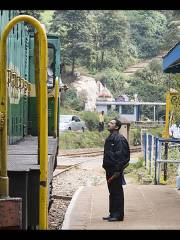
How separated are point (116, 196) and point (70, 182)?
8.87 meters

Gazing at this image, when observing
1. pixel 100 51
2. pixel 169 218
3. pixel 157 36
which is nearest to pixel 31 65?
pixel 169 218

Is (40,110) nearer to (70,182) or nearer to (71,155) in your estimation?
(70,182)

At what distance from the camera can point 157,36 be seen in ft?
305

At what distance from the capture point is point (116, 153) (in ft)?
26.9

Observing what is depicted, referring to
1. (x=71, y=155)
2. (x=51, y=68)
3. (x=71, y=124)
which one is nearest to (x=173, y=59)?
(x=51, y=68)

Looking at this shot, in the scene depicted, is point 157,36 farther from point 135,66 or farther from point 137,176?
point 137,176

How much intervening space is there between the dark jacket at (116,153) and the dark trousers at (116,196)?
14 cm

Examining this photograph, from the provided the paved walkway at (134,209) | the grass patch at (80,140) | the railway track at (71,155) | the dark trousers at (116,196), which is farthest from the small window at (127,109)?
the dark trousers at (116,196)

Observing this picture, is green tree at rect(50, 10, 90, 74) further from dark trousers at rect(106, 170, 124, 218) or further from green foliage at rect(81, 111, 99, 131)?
dark trousers at rect(106, 170, 124, 218)

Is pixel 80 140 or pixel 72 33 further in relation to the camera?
pixel 72 33

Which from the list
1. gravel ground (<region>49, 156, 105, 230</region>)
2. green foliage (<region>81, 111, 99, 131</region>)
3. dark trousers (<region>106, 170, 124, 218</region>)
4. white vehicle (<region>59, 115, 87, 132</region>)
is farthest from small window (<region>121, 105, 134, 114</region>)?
dark trousers (<region>106, 170, 124, 218</region>)

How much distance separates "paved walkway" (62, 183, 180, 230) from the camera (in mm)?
8406
